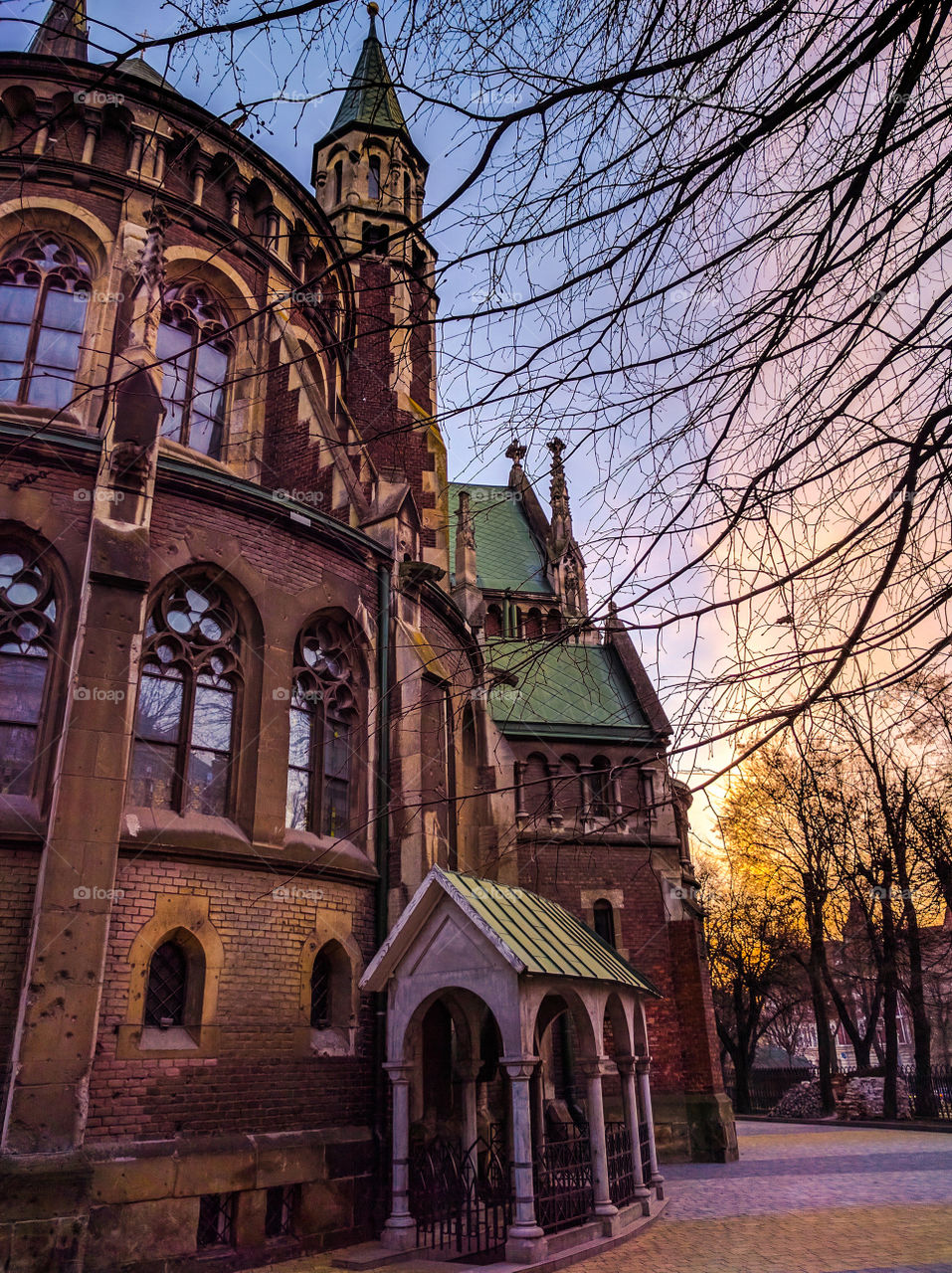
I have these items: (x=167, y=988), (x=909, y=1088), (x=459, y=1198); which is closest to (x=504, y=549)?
(x=909, y=1088)

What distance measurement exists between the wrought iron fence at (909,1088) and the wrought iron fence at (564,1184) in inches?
758

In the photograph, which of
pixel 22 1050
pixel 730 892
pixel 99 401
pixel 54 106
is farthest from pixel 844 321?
pixel 730 892

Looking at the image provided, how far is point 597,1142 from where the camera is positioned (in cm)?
1077

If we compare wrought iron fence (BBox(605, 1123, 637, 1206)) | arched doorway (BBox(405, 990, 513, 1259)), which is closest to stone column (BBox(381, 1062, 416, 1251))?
arched doorway (BBox(405, 990, 513, 1259))

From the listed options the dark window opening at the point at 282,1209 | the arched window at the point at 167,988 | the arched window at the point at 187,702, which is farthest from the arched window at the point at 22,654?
the dark window opening at the point at 282,1209

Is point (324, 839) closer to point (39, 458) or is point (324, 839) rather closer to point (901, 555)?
point (39, 458)

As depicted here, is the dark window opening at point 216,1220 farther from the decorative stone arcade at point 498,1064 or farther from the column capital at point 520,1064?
the column capital at point 520,1064

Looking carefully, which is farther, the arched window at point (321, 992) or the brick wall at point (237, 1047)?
the arched window at point (321, 992)

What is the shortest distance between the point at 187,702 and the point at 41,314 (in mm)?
5819

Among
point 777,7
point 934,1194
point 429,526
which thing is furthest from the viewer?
point 429,526

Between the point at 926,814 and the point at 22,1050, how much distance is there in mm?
25515

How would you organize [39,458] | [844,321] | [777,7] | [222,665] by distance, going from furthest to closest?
[222,665], [39,458], [844,321], [777,7]

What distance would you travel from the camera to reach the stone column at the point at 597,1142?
34.5 ft

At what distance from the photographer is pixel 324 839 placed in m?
12.1
